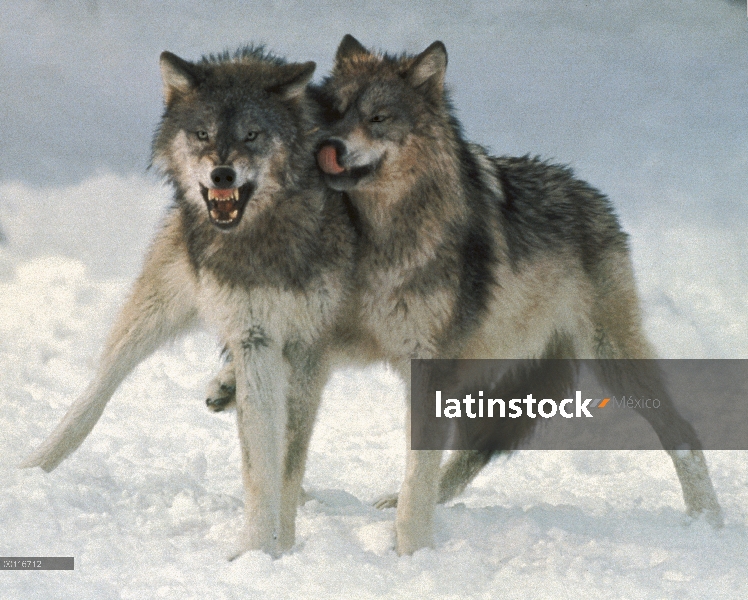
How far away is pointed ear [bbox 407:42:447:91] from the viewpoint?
353 centimetres

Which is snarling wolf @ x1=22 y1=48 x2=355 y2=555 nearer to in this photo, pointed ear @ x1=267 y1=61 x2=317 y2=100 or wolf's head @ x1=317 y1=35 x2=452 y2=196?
pointed ear @ x1=267 y1=61 x2=317 y2=100

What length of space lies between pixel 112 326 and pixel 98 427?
111cm

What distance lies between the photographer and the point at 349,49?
12.3ft

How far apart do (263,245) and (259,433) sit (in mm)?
678

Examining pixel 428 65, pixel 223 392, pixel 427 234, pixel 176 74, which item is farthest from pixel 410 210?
pixel 223 392

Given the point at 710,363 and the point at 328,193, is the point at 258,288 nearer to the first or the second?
the point at 328,193

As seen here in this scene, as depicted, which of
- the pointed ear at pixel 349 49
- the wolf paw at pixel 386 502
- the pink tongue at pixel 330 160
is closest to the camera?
the pink tongue at pixel 330 160

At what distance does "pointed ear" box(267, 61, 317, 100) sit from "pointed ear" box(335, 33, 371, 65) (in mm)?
322

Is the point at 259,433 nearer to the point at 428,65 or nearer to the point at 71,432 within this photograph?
the point at 71,432

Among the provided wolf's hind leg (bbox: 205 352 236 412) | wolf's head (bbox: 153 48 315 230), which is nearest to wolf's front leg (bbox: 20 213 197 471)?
wolf's hind leg (bbox: 205 352 236 412)

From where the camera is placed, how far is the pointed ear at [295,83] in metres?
3.42

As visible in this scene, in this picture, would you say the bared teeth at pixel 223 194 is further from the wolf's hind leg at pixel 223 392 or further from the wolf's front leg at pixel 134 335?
the wolf's hind leg at pixel 223 392
